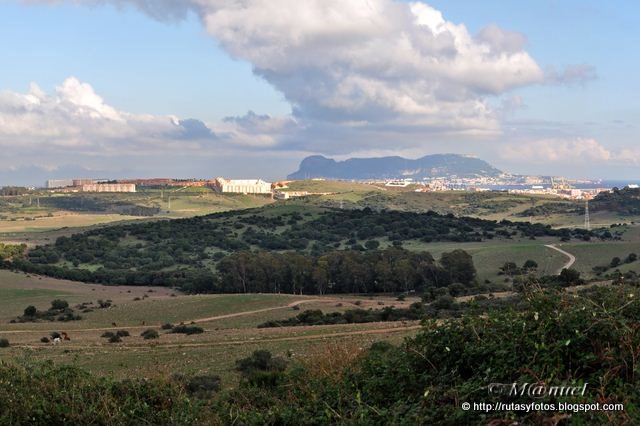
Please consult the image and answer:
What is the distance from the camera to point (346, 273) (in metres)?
62.6

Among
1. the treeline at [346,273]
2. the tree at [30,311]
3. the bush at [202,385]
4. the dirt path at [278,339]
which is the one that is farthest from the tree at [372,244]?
the bush at [202,385]

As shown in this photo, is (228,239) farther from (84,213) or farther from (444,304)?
(84,213)

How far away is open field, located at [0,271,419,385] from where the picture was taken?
870 inches

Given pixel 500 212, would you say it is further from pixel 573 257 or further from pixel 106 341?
pixel 106 341

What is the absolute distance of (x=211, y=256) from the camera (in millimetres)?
96188

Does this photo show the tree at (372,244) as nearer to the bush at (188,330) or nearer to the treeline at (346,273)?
the treeline at (346,273)

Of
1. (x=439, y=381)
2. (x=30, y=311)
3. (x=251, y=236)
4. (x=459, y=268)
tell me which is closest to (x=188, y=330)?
(x=30, y=311)

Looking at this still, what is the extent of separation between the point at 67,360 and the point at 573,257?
199ft

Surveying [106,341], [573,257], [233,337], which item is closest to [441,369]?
[233,337]

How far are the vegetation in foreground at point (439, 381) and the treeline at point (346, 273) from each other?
1985 inches

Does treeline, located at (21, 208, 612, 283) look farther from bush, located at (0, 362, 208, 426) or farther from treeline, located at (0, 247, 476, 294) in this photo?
bush, located at (0, 362, 208, 426)

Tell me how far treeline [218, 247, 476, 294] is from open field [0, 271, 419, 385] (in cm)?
805

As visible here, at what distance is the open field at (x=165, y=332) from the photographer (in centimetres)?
2211

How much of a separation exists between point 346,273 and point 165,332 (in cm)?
2925
